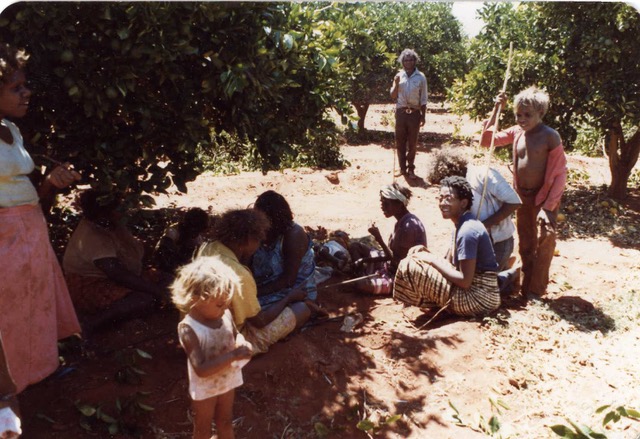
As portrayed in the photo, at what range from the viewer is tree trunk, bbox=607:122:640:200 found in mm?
8312

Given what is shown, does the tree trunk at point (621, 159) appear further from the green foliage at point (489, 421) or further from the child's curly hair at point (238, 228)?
the child's curly hair at point (238, 228)

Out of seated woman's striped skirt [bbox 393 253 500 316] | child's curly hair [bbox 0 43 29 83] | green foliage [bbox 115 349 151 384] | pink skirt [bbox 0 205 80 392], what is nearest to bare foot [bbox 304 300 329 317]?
seated woman's striped skirt [bbox 393 253 500 316]

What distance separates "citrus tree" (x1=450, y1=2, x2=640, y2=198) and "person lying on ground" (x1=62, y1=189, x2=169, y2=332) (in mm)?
6095

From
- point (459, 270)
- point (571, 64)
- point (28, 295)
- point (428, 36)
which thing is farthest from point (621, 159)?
point (428, 36)

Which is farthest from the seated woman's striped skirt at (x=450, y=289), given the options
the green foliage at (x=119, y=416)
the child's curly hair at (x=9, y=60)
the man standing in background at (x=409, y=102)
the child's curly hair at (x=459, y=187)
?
the man standing in background at (x=409, y=102)

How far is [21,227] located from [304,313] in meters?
1.95

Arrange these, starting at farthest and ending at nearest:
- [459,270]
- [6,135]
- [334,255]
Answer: [334,255] < [459,270] < [6,135]

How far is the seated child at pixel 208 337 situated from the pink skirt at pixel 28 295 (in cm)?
107

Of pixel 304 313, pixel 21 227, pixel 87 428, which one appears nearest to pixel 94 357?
pixel 87 428

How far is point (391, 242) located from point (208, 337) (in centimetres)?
275

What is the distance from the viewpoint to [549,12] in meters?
7.60

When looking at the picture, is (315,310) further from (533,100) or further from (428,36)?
(428,36)

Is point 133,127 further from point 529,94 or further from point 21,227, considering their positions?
point 529,94

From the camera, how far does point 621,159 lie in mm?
8461
